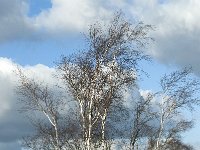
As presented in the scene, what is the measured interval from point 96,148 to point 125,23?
286 inches

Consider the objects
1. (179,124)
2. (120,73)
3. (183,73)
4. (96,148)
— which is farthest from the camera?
(179,124)

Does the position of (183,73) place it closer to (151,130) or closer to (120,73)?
(151,130)

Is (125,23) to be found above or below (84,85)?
above

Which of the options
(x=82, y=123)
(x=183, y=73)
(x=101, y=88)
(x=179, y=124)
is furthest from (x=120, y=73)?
(x=179, y=124)

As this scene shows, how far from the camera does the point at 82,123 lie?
30594 millimetres

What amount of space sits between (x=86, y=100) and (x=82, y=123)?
1228mm

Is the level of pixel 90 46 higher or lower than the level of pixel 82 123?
higher

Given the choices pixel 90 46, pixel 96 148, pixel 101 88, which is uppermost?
pixel 90 46

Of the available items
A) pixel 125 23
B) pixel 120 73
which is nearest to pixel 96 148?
pixel 120 73

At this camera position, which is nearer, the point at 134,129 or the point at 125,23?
the point at 125,23

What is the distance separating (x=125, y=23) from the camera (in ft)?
101

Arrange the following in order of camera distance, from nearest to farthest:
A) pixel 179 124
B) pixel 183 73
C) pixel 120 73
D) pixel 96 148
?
pixel 120 73, pixel 96 148, pixel 183 73, pixel 179 124

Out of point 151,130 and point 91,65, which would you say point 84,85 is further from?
point 151,130

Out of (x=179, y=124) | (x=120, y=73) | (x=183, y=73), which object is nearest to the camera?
(x=120, y=73)
